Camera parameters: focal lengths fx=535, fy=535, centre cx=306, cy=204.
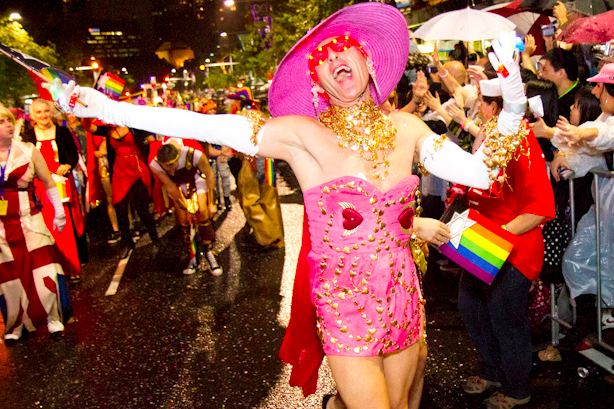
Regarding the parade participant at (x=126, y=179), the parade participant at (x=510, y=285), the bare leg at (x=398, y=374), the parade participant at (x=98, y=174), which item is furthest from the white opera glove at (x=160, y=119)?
the parade participant at (x=98, y=174)

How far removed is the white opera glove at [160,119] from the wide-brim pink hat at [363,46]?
0.45 m

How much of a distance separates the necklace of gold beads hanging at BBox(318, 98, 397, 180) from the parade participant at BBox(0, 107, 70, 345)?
3.62m

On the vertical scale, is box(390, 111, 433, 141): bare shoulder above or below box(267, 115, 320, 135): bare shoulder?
below

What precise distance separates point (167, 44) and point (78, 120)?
74.9 meters

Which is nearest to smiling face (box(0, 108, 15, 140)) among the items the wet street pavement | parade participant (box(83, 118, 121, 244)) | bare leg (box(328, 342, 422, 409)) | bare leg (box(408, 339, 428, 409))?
the wet street pavement

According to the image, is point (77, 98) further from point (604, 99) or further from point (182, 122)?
point (604, 99)

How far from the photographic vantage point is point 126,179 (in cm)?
788

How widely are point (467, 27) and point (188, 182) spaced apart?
4.83m

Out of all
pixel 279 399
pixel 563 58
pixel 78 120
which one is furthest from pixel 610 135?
pixel 78 120

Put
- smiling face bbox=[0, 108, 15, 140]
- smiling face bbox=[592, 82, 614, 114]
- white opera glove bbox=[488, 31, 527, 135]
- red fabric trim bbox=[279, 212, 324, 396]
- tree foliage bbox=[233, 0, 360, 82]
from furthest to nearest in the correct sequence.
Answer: tree foliage bbox=[233, 0, 360, 82]
smiling face bbox=[0, 108, 15, 140]
smiling face bbox=[592, 82, 614, 114]
red fabric trim bbox=[279, 212, 324, 396]
white opera glove bbox=[488, 31, 527, 135]

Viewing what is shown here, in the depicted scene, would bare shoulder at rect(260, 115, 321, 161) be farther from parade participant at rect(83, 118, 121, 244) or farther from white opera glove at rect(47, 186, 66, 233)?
parade participant at rect(83, 118, 121, 244)

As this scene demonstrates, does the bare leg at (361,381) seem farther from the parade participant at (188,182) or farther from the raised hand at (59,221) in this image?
the parade participant at (188,182)

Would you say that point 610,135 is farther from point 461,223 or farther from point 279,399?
point 279,399

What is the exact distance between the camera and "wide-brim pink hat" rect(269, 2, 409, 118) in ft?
8.61
